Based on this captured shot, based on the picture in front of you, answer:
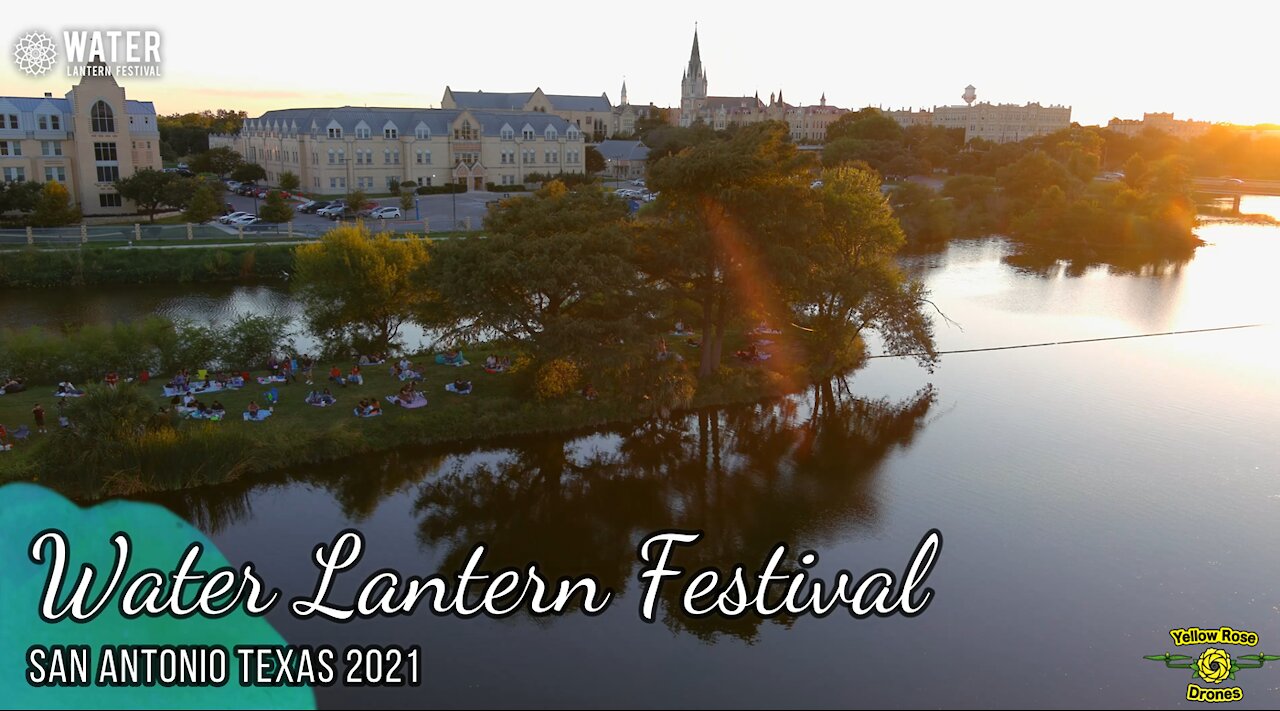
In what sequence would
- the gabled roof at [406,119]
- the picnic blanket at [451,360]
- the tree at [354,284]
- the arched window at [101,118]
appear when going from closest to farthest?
the tree at [354,284] < the picnic blanket at [451,360] < the arched window at [101,118] < the gabled roof at [406,119]

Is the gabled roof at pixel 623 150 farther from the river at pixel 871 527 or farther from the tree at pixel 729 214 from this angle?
the tree at pixel 729 214

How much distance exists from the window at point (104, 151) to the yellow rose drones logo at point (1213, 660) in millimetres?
60247

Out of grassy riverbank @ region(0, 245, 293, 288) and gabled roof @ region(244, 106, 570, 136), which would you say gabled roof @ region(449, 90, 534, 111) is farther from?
grassy riverbank @ region(0, 245, 293, 288)

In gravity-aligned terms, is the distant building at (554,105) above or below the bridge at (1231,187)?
above

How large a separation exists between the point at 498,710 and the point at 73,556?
30.7ft

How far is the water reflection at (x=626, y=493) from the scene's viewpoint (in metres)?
18.0

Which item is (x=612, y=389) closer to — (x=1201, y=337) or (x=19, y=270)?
(x=1201, y=337)

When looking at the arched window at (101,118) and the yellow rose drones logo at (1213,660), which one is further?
the arched window at (101,118)

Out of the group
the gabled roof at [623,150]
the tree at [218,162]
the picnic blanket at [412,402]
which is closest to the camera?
the picnic blanket at [412,402]

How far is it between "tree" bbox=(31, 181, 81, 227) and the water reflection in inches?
1413

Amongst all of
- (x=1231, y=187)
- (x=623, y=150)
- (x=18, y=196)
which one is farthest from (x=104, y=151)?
(x=1231, y=187)

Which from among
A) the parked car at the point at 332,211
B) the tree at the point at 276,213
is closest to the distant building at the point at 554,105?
the parked car at the point at 332,211

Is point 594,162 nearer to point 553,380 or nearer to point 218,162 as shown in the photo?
point 218,162

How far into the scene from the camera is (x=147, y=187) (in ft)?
168
